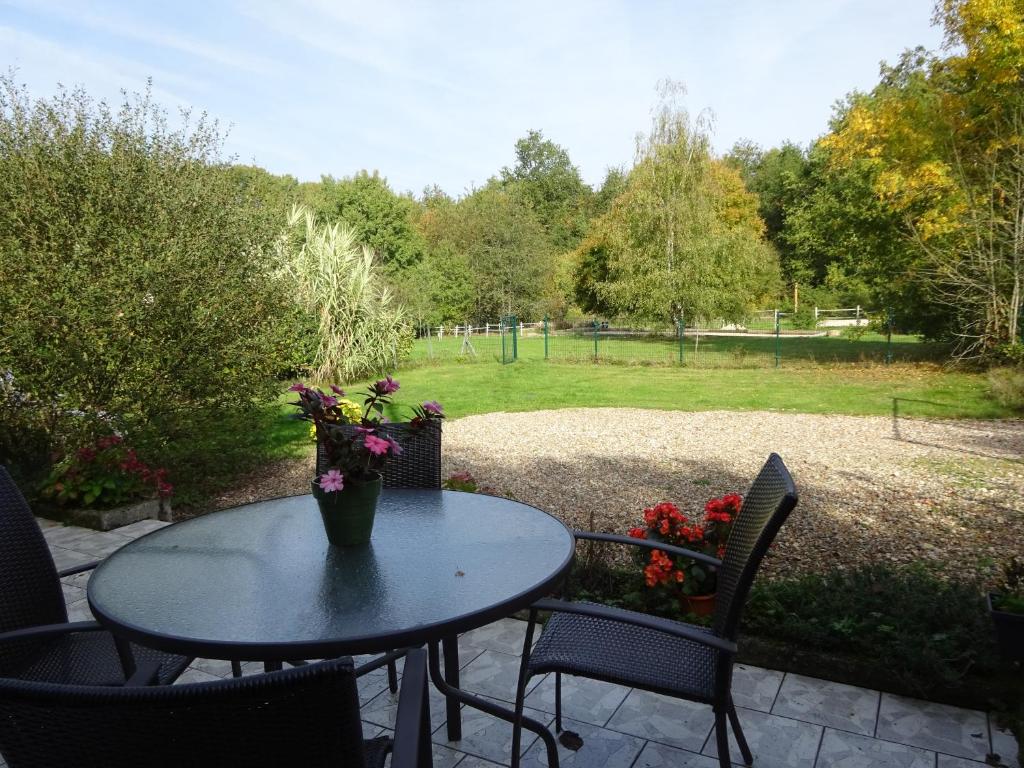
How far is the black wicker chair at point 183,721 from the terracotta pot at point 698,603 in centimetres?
219

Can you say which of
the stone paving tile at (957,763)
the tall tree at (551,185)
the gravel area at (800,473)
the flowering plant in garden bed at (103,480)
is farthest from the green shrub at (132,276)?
the tall tree at (551,185)

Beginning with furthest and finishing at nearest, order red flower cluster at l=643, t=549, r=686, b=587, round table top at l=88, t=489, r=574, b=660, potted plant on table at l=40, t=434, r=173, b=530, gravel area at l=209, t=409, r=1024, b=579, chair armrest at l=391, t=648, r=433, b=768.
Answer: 1. potted plant on table at l=40, t=434, r=173, b=530
2. gravel area at l=209, t=409, r=1024, b=579
3. red flower cluster at l=643, t=549, r=686, b=587
4. round table top at l=88, t=489, r=574, b=660
5. chair armrest at l=391, t=648, r=433, b=768

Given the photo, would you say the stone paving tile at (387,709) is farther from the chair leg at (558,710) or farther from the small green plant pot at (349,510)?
the small green plant pot at (349,510)

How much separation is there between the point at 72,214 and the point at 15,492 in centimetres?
420

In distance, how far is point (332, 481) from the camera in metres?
1.64

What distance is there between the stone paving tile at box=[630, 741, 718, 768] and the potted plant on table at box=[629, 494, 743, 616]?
807 millimetres

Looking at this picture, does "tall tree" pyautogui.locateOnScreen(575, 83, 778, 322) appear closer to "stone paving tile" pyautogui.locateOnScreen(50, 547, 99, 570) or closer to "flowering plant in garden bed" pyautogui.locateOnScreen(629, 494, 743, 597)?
"flowering plant in garden bed" pyautogui.locateOnScreen(629, 494, 743, 597)

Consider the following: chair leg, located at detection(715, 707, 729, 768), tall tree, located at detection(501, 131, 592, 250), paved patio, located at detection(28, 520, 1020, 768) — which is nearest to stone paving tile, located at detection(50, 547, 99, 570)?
paved patio, located at detection(28, 520, 1020, 768)

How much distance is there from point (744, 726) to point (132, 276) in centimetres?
489

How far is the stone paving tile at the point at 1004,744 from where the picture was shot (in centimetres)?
189

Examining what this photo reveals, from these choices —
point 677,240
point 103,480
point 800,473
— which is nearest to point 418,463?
point 103,480

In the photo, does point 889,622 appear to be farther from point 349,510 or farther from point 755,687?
point 349,510

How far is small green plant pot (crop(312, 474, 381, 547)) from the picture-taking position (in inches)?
68.1

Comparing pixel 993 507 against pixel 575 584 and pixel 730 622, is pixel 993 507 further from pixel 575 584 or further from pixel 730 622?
pixel 730 622
